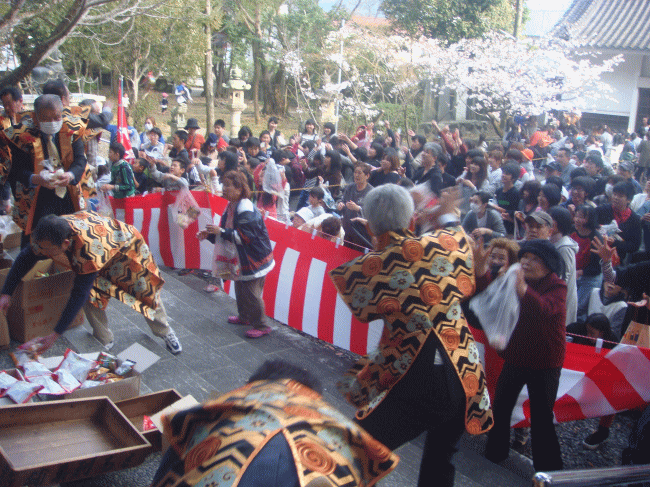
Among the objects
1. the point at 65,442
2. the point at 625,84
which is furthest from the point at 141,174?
the point at 625,84

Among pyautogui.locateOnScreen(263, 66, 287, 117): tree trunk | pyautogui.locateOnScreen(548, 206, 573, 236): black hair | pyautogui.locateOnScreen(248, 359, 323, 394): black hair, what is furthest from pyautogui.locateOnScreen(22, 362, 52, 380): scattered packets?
pyautogui.locateOnScreen(263, 66, 287, 117): tree trunk

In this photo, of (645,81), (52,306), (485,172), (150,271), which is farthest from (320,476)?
(645,81)

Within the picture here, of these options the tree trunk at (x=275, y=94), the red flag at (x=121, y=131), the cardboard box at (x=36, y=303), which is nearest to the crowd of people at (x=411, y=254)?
the cardboard box at (x=36, y=303)

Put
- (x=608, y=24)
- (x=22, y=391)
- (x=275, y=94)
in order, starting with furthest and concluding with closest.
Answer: (x=275, y=94), (x=608, y=24), (x=22, y=391)

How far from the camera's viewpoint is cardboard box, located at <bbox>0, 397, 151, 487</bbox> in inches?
110

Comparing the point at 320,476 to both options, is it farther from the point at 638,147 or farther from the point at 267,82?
the point at 267,82

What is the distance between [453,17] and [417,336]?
19810mm

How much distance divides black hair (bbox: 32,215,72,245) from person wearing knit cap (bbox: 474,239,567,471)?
2.83 meters

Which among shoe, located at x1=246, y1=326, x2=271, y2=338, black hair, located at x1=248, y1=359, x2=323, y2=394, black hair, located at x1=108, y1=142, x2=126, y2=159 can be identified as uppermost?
black hair, located at x1=108, y1=142, x2=126, y2=159

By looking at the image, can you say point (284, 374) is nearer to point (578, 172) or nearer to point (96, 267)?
point (96, 267)

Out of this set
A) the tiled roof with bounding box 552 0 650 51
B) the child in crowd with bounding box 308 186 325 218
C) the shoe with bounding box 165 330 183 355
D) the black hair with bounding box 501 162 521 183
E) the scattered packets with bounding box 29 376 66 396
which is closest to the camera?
the scattered packets with bounding box 29 376 66 396

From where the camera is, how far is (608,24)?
18.4 meters

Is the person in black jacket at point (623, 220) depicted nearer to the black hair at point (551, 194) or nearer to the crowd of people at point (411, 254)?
the crowd of people at point (411, 254)

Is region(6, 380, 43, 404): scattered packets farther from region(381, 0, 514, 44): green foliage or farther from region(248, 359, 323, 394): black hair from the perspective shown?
region(381, 0, 514, 44): green foliage
